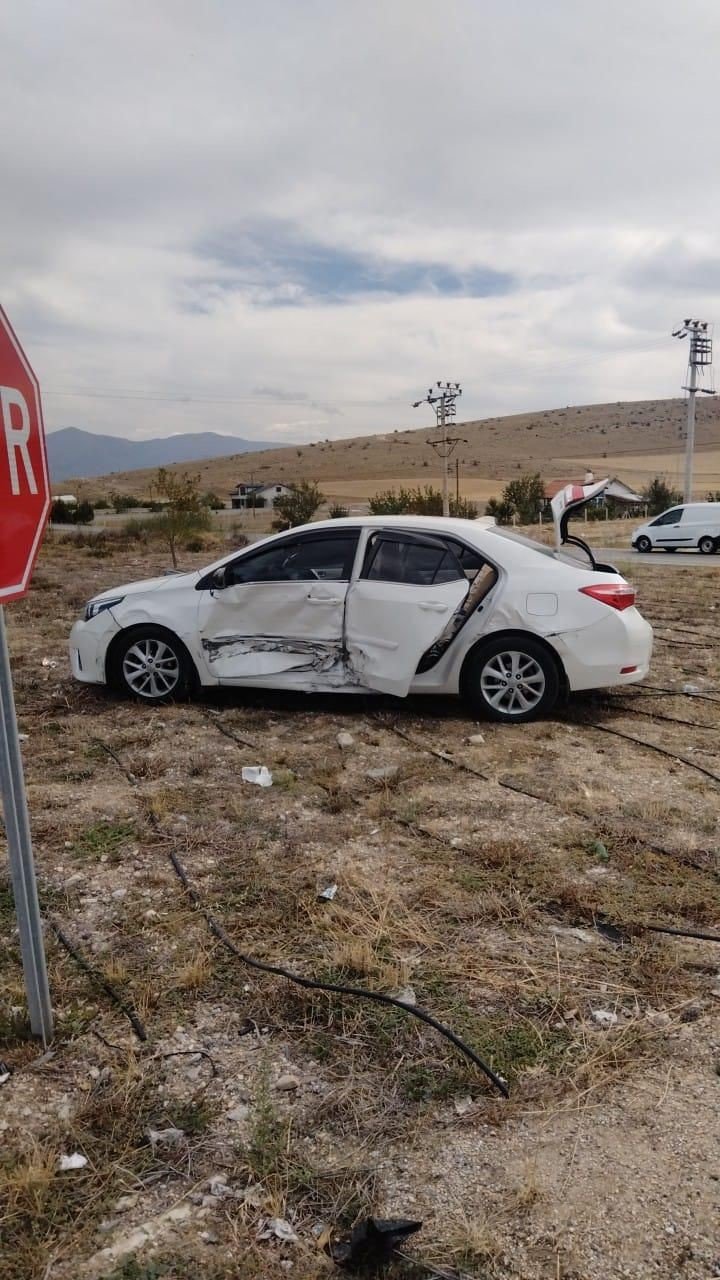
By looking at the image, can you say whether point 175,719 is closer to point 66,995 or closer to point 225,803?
point 225,803

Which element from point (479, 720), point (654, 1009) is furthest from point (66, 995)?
point (479, 720)

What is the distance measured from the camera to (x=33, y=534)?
249 cm

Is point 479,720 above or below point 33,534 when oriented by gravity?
below

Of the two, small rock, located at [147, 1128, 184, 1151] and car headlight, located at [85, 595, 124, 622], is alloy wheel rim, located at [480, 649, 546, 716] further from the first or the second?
small rock, located at [147, 1128, 184, 1151]

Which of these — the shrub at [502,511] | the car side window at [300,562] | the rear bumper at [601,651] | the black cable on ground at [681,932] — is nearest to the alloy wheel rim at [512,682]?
the rear bumper at [601,651]

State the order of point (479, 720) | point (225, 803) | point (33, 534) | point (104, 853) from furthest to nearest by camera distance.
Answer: point (479, 720), point (225, 803), point (104, 853), point (33, 534)

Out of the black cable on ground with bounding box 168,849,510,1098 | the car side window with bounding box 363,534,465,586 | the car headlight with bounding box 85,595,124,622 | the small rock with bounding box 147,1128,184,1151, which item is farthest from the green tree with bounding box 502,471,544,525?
the small rock with bounding box 147,1128,184,1151

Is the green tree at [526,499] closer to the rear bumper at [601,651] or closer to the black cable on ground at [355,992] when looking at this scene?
the rear bumper at [601,651]

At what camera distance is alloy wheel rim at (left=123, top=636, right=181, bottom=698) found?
6.56 meters

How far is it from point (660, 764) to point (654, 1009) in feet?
8.73

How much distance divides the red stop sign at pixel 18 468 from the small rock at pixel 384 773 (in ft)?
9.90

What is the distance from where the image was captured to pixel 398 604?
5.98 m

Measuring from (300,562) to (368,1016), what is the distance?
3927 mm

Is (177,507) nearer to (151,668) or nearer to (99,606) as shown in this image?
(99,606)
